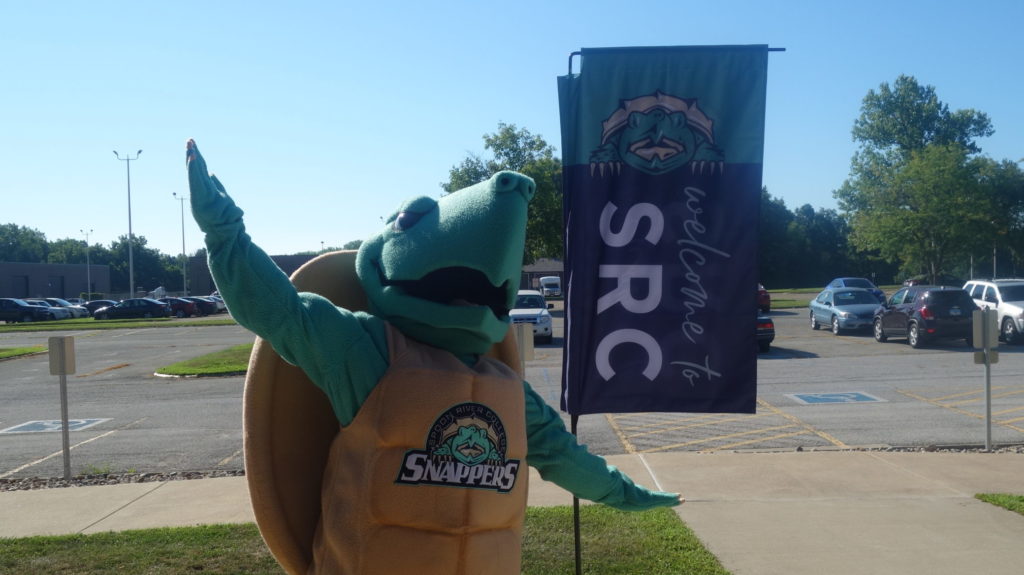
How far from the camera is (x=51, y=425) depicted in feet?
39.4

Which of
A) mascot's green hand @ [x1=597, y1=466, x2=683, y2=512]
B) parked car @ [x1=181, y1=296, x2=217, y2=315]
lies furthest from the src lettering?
parked car @ [x1=181, y1=296, x2=217, y2=315]

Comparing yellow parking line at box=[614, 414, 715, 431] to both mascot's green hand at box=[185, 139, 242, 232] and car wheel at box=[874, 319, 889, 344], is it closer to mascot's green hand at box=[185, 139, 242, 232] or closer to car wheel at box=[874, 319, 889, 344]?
mascot's green hand at box=[185, 139, 242, 232]

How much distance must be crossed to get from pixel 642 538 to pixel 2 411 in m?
12.1

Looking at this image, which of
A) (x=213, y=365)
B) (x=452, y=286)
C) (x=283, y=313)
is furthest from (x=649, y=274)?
(x=213, y=365)

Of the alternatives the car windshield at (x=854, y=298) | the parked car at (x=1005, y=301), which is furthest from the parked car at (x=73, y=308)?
the parked car at (x=1005, y=301)

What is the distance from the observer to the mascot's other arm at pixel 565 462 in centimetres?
315

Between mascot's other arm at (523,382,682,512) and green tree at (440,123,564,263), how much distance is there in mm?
31700

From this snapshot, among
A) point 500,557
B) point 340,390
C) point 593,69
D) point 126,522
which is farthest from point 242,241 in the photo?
point 126,522

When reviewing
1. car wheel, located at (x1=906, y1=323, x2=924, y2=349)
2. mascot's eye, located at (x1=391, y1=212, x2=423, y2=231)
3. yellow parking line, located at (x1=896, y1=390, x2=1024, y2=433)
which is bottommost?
yellow parking line, located at (x1=896, y1=390, x2=1024, y2=433)

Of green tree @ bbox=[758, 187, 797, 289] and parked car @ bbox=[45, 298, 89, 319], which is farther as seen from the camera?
green tree @ bbox=[758, 187, 797, 289]

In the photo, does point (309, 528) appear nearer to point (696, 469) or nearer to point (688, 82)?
point (688, 82)

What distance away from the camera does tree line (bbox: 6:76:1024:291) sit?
38625 mm

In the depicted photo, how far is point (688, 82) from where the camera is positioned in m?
4.23

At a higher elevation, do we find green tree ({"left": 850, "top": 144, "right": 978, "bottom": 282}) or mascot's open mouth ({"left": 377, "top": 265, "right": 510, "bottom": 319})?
green tree ({"left": 850, "top": 144, "right": 978, "bottom": 282})
